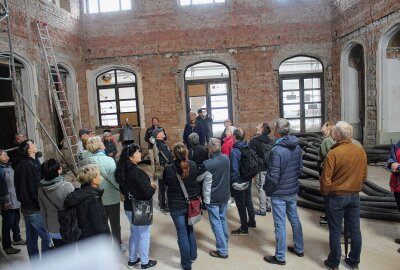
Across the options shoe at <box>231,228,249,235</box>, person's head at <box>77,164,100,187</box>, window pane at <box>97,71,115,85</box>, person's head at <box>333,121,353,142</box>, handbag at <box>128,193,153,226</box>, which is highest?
window pane at <box>97,71,115,85</box>

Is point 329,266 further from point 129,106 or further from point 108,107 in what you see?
point 108,107

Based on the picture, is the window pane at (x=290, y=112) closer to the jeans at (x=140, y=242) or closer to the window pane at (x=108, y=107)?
the window pane at (x=108, y=107)

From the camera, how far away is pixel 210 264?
13.6 ft

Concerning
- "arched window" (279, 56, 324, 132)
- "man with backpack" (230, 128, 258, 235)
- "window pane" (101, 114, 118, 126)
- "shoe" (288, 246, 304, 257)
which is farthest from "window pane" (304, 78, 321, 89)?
"shoe" (288, 246, 304, 257)

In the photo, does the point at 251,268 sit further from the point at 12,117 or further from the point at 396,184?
the point at 12,117

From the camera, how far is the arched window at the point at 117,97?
12.1m

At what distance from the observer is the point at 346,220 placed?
380 cm

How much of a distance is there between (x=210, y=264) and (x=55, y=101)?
6.58m

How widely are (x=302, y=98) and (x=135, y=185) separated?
9646 mm

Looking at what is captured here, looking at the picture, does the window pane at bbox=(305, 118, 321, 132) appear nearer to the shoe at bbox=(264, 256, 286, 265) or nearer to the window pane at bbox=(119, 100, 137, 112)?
the window pane at bbox=(119, 100, 137, 112)

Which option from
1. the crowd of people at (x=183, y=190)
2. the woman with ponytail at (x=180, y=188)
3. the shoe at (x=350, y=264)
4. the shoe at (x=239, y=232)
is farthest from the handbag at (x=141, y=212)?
the shoe at (x=350, y=264)

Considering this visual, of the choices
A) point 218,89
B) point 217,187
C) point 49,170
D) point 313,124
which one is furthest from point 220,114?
point 49,170

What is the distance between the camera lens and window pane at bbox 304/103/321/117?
1212cm

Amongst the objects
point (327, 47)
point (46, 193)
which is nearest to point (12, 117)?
point (46, 193)
